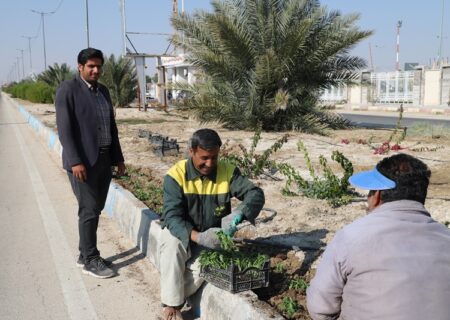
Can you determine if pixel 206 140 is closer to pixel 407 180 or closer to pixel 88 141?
pixel 88 141

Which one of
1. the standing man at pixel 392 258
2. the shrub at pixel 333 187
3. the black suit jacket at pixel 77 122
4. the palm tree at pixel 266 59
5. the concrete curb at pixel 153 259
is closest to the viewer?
the standing man at pixel 392 258

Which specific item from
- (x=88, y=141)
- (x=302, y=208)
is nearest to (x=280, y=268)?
(x=302, y=208)

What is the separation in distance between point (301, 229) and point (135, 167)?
15.8ft

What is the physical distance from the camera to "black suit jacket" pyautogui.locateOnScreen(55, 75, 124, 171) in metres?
4.03

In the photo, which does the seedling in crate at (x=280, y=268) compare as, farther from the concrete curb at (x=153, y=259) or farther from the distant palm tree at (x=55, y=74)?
the distant palm tree at (x=55, y=74)

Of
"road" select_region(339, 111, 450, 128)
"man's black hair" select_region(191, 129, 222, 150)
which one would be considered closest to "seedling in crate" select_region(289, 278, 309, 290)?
"man's black hair" select_region(191, 129, 222, 150)

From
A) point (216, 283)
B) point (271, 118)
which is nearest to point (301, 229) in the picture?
point (216, 283)

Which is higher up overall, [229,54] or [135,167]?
[229,54]

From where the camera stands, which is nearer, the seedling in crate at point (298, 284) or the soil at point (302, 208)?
the seedling in crate at point (298, 284)

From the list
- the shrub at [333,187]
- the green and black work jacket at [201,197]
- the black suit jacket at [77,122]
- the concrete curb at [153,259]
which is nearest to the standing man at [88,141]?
the black suit jacket at [77,122]

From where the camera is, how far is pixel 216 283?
3293 millimetres

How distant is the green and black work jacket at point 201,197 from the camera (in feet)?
11.0

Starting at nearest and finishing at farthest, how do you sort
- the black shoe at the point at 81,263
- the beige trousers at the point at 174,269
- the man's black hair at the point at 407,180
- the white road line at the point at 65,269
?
the man's black hair at the point at 407,180, the beige trousers at the point at 174,269, the white road line at the point at 65,269, the black shoe at the point at 81,263

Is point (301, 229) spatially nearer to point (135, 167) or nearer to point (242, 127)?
point (135, 167)
